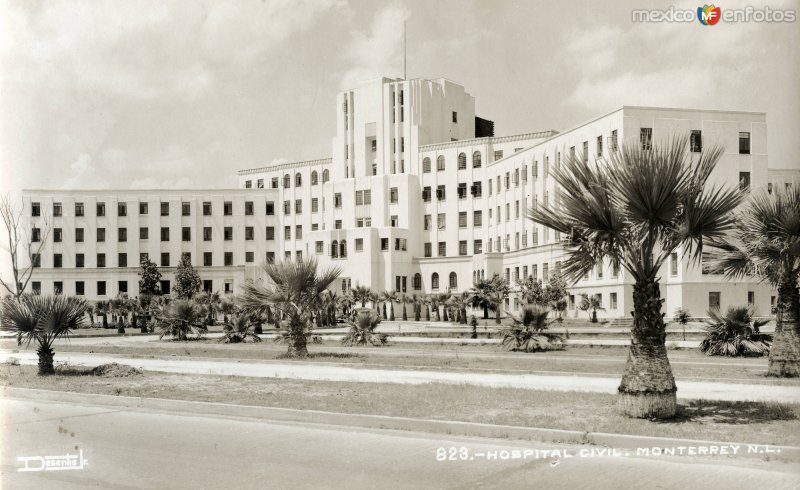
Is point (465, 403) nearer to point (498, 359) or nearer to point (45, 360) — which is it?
point (498, 359)

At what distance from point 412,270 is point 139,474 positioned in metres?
76.8

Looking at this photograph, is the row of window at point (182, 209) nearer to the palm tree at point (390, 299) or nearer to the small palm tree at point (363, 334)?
the palm tree at point (390, 299)

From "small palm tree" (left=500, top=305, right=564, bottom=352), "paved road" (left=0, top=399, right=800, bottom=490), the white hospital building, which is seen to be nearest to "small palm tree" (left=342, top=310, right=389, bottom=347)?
"small palm tree" (left=500, top=305, right=564, bottom=352)

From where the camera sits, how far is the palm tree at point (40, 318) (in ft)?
64.3

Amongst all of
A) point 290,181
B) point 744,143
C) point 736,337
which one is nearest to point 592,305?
point 744,143

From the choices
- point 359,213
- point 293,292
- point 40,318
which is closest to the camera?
point 40,318

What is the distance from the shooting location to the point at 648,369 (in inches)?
473

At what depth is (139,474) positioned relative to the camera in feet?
29.7

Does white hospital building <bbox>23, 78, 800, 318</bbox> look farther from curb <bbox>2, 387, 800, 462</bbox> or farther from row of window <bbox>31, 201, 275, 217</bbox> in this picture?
curb <bbox>2, 387, 800, 462</bbox>

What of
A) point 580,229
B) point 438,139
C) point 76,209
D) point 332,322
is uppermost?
point 438,139

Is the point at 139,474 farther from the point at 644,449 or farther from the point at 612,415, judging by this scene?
the point at 612,415

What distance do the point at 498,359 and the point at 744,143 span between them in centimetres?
3697

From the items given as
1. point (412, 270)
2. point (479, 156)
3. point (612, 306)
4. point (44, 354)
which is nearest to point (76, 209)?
point (412, 270)
